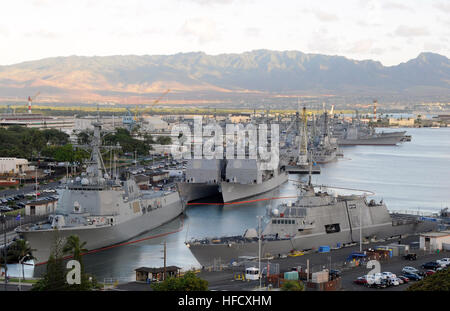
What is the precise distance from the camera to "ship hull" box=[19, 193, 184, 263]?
26.4 meters

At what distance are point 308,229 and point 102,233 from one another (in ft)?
29.3

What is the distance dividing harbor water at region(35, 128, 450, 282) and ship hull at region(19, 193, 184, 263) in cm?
41

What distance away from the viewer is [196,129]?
105750mm

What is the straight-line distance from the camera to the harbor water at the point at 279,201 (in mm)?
26891

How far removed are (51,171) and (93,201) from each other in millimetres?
24326

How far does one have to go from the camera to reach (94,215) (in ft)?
96.5

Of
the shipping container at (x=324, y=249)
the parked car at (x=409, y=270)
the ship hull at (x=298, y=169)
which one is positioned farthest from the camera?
the ship hull at (x=298, y=169)

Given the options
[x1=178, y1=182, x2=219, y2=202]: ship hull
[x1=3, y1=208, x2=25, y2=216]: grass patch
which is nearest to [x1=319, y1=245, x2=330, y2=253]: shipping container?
[x1=3, y1=208, x2=25, y2=216]: grass patch

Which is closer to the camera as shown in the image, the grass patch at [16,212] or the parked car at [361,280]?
the parked car at [361,280]

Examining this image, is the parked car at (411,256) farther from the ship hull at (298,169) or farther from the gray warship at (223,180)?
the ship hull at (298,169)

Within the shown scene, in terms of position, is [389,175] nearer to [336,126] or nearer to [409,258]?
[409,258]

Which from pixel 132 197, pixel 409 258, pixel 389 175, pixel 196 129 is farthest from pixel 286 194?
pixel 196 129

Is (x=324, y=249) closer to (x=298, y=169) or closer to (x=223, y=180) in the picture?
(x=223, y=180)

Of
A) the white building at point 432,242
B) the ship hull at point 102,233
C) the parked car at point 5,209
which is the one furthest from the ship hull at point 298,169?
the white building at point 432,242
